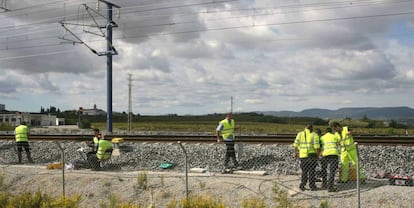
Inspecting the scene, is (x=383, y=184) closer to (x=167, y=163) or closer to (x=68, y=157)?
(x=167, y=163)

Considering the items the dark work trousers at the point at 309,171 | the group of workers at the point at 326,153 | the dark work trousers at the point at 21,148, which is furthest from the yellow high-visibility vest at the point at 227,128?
the dark work trousers at the point at 21,148

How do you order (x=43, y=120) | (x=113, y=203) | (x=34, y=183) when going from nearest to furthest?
(x=113, y=203) < (x=34, y=183) < (x=43, y=120)

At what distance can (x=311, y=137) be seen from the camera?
11844mm

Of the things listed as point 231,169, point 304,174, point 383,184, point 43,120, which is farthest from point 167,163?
point 43,120

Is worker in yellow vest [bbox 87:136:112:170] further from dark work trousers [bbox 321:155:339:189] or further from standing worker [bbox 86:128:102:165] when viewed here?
dark work trousers [bbox 321:155:339:189]

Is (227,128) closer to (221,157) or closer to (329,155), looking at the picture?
(221,157)

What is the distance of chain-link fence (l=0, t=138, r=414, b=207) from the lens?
35.6 ft

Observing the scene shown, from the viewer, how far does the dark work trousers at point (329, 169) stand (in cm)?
1119

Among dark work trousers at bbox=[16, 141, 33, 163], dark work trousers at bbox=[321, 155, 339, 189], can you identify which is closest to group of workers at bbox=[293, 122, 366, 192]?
dark work trousers at bbox=[321, 155, 339, 189]

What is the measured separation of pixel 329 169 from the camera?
37.7 feet

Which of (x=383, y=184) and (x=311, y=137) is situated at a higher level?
(x=311, y=137)

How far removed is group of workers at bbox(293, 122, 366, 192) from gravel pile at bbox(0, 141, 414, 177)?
6.55 ft

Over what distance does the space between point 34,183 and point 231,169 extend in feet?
19.9

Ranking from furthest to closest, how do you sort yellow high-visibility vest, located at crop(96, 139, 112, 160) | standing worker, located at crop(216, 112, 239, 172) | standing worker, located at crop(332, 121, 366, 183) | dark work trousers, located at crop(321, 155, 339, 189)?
yellow high-visibility vest, located at crop(96, 139, 112, 160), standing worker, located at crop(216, 112, 239, 172), standing worker, located at crop(332, 121, 366, 183), dark work trousers, located at crop(321, 155, 339, 189)
